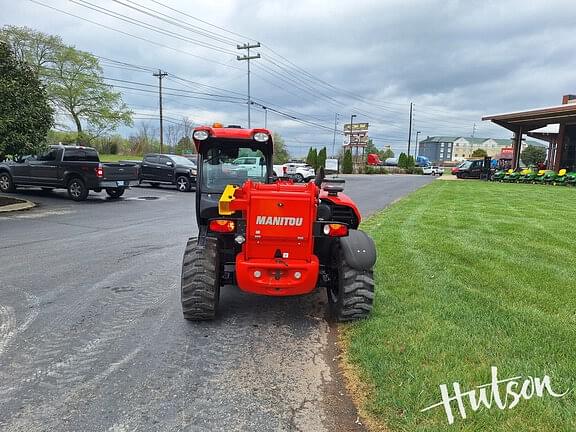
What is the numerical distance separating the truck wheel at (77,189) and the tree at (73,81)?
110ft

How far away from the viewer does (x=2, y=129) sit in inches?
498

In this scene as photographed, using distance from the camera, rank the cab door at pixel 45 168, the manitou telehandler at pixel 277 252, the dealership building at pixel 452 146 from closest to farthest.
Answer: the manitou telehandler at pixel 277 252 → the cab door at pixel 45 168 → the dealership building at pixel 452 146

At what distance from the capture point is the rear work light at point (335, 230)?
432 centimetres

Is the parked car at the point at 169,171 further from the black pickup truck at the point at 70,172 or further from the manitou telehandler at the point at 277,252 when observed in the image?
the manitou telehandler at the point at 277,252

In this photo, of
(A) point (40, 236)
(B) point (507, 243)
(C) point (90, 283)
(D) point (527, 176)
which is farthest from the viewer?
(D) point (527, 176)

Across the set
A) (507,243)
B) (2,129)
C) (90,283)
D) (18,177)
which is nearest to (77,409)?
(90,283)

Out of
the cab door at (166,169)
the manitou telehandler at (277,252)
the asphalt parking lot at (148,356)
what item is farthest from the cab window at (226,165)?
the cab door at (166,169)

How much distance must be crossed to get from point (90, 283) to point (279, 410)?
389 cm

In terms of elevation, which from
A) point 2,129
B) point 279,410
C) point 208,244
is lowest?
point 279,410

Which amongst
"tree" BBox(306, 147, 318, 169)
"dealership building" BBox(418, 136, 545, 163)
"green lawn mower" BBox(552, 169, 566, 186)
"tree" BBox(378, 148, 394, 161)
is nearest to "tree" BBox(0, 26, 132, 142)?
"tree" BBox(306, 147, 318, 169)

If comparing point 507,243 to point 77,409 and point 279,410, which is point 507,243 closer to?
point 279,410

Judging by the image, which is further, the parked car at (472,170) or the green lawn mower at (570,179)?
the parked car at (472,170)

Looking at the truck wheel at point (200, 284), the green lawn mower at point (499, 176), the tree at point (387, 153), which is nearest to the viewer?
the truck wheel at point (200, 284)

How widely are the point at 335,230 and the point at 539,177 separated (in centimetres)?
3300
